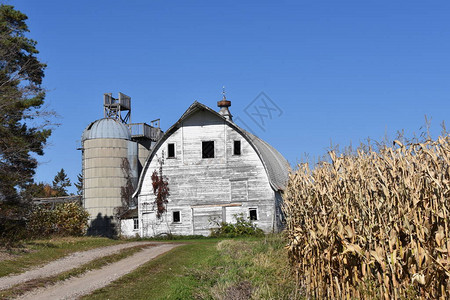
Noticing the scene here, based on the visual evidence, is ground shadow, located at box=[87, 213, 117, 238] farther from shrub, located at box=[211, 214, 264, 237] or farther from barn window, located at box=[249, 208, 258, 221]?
barn window, located at box=[249, 208, 258, 221]

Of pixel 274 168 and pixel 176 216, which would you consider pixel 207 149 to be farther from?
pixel 176 216

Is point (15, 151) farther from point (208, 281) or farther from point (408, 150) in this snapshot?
point (408, 150)

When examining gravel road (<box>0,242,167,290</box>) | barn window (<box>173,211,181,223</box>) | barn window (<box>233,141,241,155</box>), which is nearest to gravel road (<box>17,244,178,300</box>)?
gravel road (<box>0,242,167,290</box>)

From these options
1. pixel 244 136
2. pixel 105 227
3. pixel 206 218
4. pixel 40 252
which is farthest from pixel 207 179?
pixel 40 252

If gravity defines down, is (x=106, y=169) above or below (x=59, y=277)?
above

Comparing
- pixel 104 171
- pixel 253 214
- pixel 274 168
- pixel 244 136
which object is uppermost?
pixel 244 136

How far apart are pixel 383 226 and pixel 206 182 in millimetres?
26802

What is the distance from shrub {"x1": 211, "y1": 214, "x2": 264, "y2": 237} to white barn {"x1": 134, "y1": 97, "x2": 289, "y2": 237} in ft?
1.63

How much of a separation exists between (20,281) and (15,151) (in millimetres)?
10831

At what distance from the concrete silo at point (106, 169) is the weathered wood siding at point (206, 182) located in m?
5.62

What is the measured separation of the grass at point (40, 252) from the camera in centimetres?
1695

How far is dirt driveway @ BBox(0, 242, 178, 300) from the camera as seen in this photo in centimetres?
1247

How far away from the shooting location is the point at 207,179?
113 feet

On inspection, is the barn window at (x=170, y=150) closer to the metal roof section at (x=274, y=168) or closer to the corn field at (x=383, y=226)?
the metal roof section at (x=274, y=168)
